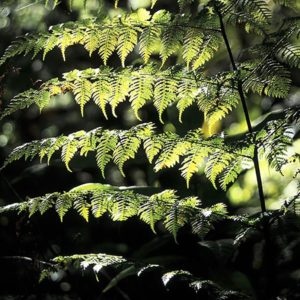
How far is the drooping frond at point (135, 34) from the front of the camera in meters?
1.40

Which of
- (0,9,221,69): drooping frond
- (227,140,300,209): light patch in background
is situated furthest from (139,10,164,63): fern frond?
(227,140,300,209): light patch in background

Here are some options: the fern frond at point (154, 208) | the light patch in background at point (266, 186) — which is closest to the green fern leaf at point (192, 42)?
the fern frond at point (154, 208)

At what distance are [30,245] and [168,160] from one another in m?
1.00

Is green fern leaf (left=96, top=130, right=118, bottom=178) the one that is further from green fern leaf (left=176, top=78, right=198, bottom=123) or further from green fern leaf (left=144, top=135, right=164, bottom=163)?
green fern leaf (left=176, top=78, right=198, bottom=123)

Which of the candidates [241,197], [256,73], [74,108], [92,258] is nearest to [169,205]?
[92,258]

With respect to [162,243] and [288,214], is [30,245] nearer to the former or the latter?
[162,243]

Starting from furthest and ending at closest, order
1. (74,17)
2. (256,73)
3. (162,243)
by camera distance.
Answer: (74,17)
(162,243)
(256,73)

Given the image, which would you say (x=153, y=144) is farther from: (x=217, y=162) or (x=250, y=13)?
(x=250, y=13)

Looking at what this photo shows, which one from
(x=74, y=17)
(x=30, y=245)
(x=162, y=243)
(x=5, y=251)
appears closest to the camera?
(x=30, y=245)

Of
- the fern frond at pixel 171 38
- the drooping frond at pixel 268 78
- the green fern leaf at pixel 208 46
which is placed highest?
the fern frond at pixel 171 38

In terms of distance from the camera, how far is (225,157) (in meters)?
1.41

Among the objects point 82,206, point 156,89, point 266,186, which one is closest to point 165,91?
point 156,89

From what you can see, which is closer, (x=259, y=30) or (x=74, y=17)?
(x=259, y=30)

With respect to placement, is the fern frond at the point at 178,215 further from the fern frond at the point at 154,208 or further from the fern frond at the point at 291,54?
the fern frond at the point at 291,54
